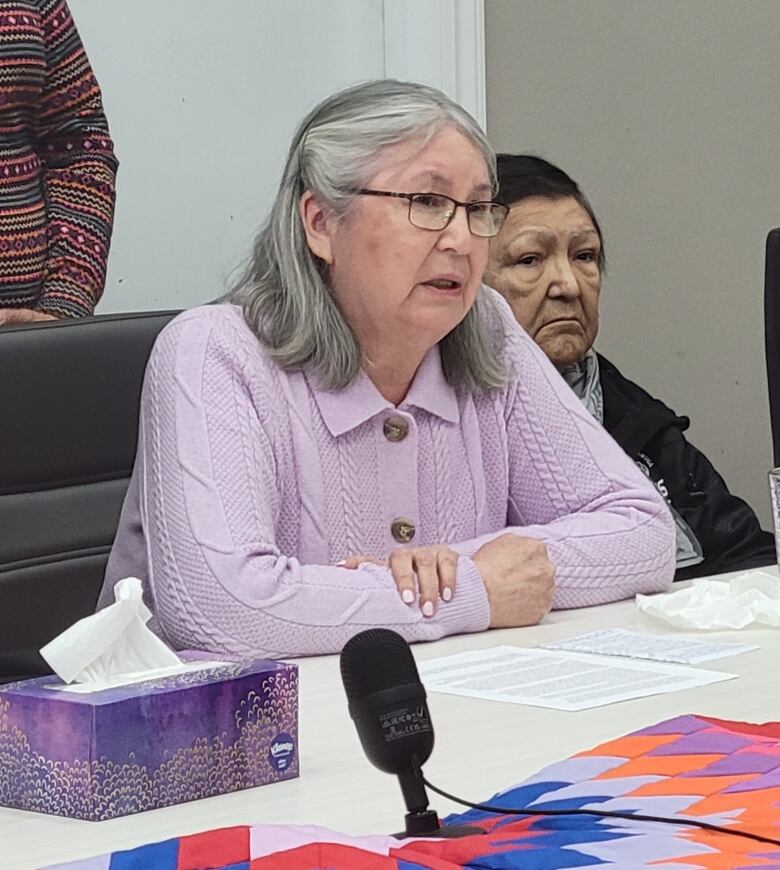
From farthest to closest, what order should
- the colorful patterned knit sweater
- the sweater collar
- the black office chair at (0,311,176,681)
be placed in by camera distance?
1. the colorful patterned knit sweater
2. the sweater collar
3. the black office chair at (0,311,176,681)

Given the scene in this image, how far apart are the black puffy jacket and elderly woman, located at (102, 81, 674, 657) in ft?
2.00

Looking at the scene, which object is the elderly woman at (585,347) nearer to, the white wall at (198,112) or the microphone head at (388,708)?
the white wall at (198,112)

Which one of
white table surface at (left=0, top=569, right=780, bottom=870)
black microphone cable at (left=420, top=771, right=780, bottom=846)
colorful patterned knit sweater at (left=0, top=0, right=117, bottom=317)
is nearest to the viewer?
black microphone cable at (left=420, top=771, right=780, bottom=846)

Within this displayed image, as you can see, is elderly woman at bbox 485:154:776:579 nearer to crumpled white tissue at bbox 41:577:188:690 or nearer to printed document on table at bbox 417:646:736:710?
printed document on table at bbox 417:646:736:710

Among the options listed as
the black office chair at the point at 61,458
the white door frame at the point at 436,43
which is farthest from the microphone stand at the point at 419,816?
the white door frame at the point at 436,43

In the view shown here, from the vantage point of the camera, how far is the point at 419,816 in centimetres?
85

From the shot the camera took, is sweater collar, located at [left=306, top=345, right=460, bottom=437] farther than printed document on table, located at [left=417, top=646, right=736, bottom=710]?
Yes

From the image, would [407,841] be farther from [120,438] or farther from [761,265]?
[761,265]

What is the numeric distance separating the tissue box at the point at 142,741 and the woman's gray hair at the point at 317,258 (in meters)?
0.87

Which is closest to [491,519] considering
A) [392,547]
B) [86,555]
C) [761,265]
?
[392,547]

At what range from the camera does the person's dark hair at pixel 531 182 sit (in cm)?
282

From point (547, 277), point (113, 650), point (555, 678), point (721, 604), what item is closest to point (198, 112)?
point (547, 277)

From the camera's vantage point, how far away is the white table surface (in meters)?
1.00

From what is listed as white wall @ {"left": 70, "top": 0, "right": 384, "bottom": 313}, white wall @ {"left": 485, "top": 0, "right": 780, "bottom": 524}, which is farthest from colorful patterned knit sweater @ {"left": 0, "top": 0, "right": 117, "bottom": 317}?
white wall @ {"left": 485, "top": 0, "right": 780, "bottom": 524}
